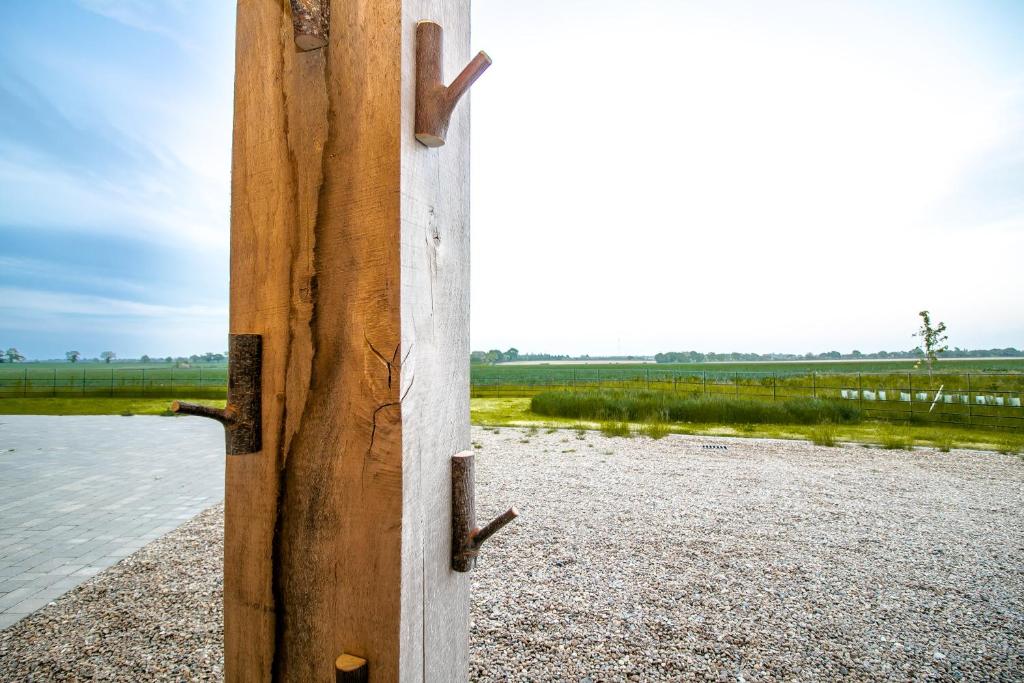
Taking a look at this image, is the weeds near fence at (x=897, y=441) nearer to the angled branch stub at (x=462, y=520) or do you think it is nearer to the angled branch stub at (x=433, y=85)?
the angled branch stub at (x=462, y=520)

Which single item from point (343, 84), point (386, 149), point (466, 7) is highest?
point (466, 7)

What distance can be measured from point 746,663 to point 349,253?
257cm

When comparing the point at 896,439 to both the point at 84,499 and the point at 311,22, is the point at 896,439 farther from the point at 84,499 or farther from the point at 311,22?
the point at 84,499

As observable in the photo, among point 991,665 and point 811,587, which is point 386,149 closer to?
point 991,665

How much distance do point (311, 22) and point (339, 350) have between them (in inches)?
19.9

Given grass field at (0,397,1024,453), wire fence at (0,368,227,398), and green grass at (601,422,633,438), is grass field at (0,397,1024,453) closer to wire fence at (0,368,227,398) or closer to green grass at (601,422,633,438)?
green grass at (601,422,633,438)

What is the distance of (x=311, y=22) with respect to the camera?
2.47 ft

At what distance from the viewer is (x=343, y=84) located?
770mm

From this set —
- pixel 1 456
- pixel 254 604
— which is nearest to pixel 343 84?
pixel 254 604

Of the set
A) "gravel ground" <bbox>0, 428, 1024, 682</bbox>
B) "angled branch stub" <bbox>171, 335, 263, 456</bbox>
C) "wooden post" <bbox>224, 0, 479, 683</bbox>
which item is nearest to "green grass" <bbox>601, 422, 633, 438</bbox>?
"gravel ground" <bbox>0, 428, 1024, 682</bbox>

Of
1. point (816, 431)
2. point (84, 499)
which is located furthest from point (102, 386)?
point (816, 431)

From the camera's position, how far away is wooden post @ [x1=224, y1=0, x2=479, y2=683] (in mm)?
716

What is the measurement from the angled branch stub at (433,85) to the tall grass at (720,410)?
36.8ft

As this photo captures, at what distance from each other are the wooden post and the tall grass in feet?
36.6
